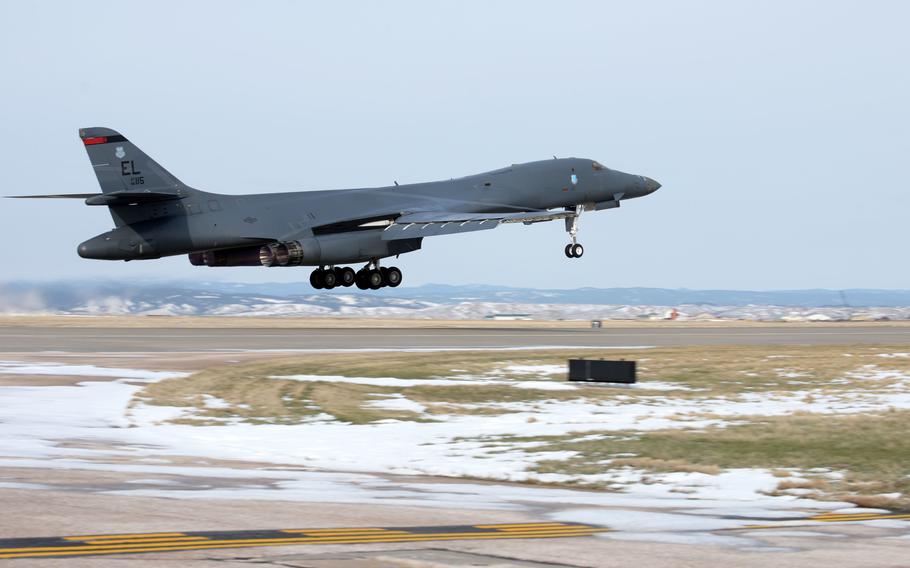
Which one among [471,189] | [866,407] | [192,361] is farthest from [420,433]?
[471,189]

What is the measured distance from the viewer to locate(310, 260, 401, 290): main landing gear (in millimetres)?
53812

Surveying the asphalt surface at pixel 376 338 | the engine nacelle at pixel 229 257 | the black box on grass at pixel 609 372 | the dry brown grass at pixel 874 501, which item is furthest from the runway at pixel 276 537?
the engine nacelle at pixel 229 257

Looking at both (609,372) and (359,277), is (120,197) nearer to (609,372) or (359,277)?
(359,277)

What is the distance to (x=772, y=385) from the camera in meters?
30.0

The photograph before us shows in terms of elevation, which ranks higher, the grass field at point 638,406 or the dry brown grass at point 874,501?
the grass field at point 638,406

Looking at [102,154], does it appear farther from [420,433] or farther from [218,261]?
[420,433]

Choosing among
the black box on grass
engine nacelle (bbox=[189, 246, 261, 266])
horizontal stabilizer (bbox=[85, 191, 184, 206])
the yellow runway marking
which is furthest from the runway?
engine nacelle (bbox=[189, 246, 261, 266])

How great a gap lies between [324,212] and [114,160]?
920 centimetres

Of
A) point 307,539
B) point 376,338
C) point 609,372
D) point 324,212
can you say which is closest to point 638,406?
point 609,372

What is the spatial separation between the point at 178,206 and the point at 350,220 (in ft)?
24.6

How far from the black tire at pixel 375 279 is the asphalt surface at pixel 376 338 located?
82.7 inches

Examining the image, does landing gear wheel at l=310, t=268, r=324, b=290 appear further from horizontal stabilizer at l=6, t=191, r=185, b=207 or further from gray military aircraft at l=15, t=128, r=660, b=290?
horizontal stabilizer at l=6, t=191, r=185, b=207

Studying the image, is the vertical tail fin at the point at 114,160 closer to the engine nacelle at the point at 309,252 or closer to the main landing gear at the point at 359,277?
the engine nacelle at the point at 309,252

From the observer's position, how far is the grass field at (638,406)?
59.0ft
